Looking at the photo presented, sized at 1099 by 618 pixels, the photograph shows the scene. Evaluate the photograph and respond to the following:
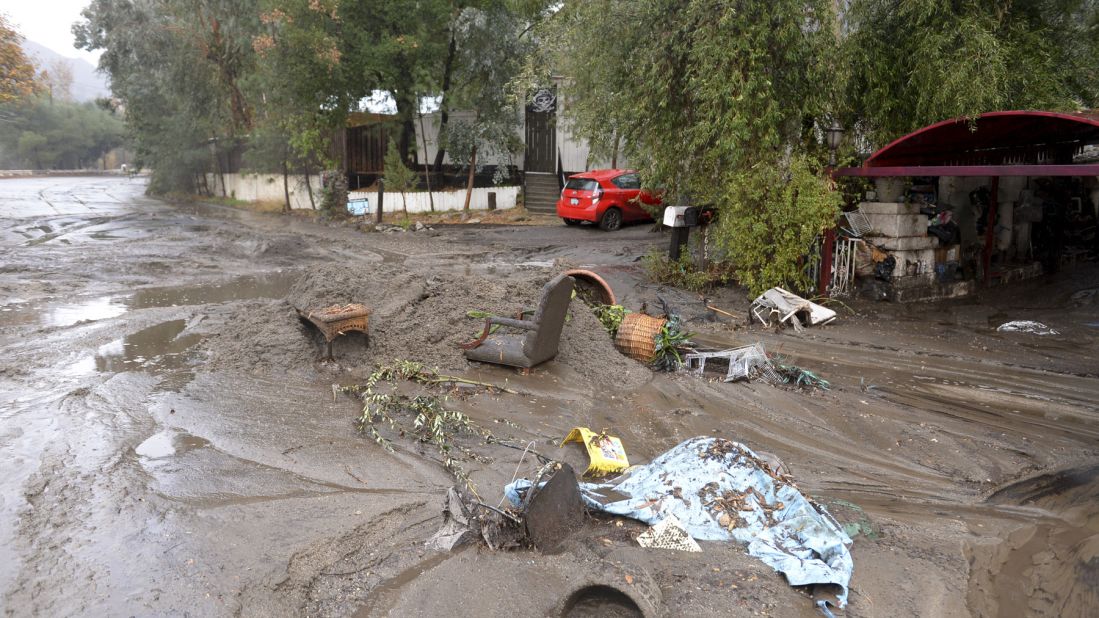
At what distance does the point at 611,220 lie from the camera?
65.3ft

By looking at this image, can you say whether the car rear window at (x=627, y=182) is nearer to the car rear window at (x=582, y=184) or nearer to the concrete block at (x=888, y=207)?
the car rear window at (x=582, y=184)

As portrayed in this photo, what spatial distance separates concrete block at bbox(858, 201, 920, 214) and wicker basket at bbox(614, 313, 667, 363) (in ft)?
15.7

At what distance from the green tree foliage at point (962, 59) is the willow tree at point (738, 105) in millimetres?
732

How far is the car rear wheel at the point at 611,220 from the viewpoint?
19828 mm

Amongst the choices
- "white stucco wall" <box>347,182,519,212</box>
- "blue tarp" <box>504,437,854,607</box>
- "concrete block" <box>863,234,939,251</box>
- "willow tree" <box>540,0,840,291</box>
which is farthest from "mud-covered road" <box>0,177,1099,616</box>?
"white stucco wall" <box>347,182,519,212</box>

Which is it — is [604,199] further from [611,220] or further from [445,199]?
[445,199]

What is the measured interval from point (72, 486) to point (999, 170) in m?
10.00

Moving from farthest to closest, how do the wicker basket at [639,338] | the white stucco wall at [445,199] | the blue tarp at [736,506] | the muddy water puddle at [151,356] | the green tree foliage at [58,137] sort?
the green tree foliage at [58,137] → the white stucco wall at [445,199] → the wicker basket at [639,338] → the muddy water puddle at [151,356] → the blue tarp at [736,506]

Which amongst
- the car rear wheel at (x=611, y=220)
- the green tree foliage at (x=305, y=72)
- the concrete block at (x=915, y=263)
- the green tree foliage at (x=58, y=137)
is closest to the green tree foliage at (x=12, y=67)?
the green tree foliage at (x=305, y=72)

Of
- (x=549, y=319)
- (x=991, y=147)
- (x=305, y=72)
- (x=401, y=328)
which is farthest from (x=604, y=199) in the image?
(x=549, y=319)

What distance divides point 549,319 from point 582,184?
42.7ft

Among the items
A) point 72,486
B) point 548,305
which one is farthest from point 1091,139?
point 72,486

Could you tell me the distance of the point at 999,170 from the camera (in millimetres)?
9203

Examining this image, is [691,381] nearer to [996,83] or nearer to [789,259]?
[789,259]
